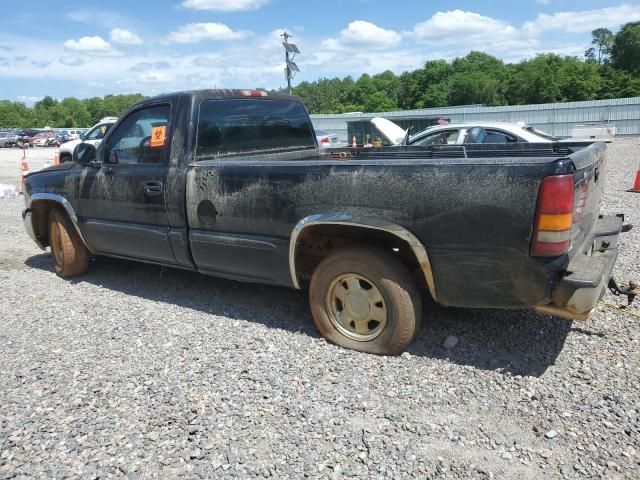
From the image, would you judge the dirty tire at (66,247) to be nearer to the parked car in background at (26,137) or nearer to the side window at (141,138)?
the side window at (141,138)

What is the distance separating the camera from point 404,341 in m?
3.58

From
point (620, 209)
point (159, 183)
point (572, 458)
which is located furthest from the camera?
point (620, 209)

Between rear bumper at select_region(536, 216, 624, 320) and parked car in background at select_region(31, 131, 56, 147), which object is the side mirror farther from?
parked car in background at select_region(31, 131, 56, 147)

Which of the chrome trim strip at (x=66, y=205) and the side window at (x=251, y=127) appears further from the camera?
the chrome trim strip at (x=66, y=205)

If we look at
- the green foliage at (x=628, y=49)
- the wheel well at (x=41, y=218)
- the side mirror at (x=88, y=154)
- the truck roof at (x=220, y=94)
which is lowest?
the wheel well at (x=41, y=218)

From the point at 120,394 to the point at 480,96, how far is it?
75.6 m

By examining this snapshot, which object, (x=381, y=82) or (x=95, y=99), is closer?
(x=381, y=82)

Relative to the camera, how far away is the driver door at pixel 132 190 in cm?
457

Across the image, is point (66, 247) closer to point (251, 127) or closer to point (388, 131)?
point (251, 127)

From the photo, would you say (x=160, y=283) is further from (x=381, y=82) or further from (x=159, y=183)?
(x=381, y=82)

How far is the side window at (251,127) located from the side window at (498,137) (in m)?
5.24

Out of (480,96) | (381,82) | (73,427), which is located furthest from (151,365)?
(381,82)

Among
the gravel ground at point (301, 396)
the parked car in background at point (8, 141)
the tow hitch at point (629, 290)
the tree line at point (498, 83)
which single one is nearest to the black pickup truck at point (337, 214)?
the tow hitch at point (629, 290)

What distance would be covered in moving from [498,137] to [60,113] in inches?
4371
